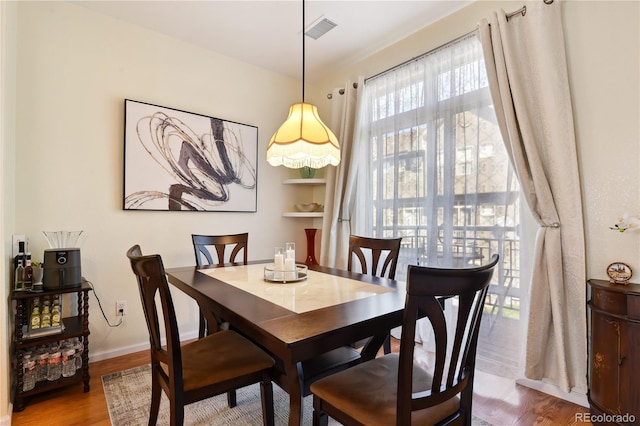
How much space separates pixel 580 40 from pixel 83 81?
335 centimetres

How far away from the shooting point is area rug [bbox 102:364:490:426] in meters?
1.76

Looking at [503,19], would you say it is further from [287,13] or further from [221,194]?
[221,194]

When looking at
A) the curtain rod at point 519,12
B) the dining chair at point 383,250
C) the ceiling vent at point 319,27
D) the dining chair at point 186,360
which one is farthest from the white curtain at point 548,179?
the dining chair at point 186,360

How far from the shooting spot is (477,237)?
234 centimetres

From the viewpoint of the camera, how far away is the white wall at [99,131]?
88.8 inches

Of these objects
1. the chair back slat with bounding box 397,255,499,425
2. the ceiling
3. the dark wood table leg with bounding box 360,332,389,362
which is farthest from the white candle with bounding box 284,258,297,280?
the ceiling

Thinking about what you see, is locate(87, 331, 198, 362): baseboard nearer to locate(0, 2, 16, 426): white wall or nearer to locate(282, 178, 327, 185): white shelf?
locate(0, 2, 16, 426): white wall

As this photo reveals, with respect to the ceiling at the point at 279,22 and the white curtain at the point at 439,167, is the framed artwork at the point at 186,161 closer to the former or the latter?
the ceiling at the point at 279,22

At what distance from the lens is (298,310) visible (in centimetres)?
127

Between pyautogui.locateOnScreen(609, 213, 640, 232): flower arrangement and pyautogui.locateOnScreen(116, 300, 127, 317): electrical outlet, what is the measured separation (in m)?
3.33

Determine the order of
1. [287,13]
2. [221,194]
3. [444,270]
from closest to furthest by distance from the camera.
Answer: [444,270], [287,13], [221,194]

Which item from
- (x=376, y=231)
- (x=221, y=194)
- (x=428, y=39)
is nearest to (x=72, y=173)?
(x=221, y=194)

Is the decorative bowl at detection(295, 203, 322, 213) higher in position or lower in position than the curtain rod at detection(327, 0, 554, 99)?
lower

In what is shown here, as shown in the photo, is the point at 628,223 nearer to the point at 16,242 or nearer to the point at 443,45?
the point at 443,45
